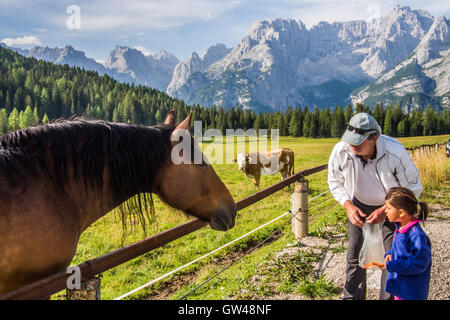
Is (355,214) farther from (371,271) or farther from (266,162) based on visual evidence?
(266,162)

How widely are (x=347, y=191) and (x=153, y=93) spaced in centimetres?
12793

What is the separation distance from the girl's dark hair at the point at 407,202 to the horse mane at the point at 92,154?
6.47 feet

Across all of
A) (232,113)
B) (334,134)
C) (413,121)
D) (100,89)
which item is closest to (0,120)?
(100,89)

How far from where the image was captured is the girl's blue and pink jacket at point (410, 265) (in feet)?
7.83

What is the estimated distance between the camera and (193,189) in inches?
101

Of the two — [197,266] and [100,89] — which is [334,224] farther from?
[100,89]

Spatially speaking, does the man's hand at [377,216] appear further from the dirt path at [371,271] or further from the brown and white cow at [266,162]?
the brown and white cow at [266,162]

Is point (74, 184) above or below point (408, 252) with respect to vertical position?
above

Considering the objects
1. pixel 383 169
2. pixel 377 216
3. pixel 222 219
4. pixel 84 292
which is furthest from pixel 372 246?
pixel 84 292

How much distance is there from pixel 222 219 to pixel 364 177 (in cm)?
157

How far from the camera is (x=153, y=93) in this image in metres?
124

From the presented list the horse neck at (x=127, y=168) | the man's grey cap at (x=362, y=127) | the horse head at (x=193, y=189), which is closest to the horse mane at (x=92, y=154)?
the horse neck at (x=127, y=168)

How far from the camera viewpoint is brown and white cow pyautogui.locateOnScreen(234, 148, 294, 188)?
15.7 m

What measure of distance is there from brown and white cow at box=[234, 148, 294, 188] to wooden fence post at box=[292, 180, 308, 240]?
9.47 m
